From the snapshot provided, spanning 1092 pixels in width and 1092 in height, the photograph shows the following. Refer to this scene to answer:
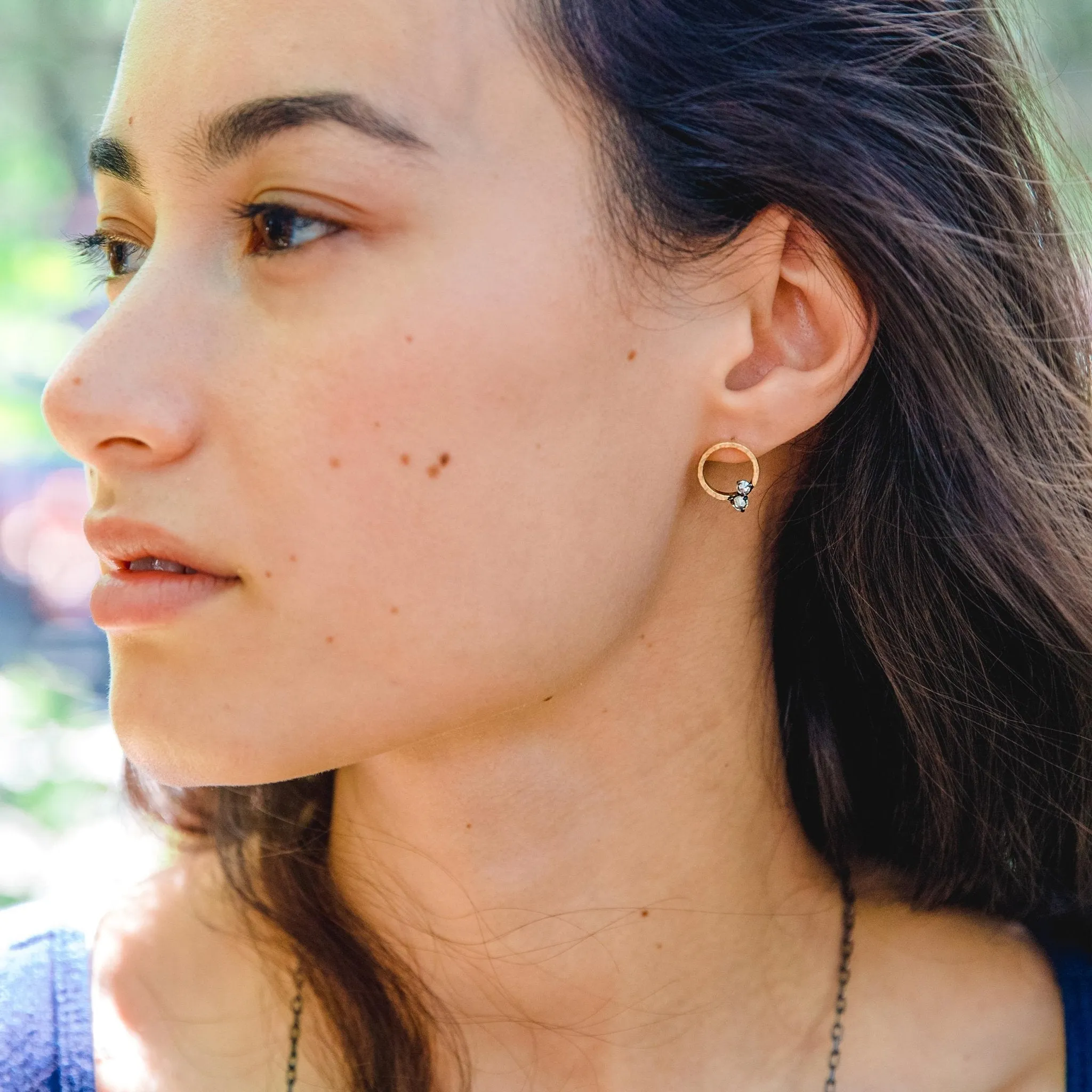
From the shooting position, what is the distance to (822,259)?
5.17 ft

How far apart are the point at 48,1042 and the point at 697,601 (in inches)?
38.6

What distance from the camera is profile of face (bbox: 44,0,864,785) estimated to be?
1.37 meters

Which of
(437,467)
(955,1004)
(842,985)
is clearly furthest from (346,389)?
(955,1004)

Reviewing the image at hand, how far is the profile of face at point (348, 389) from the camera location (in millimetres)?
1374

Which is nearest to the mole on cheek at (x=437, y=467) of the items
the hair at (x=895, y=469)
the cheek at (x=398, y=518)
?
the cheek at (x=398, y=518)

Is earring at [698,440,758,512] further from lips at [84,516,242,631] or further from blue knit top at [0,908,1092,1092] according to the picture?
blue knit top at [0,908,1092,1092]

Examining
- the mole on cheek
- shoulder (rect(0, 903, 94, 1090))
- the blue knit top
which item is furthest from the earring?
shoulder (rect(0, 903, 94, 1090))

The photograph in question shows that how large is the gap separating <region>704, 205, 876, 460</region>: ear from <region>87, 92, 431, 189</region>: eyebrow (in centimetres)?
43

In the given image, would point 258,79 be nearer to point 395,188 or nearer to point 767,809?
point 395,188

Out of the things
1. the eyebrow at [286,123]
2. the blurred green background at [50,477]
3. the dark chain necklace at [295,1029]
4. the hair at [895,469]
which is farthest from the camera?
the blurred green background at [50,477]

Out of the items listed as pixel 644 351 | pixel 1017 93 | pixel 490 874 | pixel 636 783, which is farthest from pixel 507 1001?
pixel 1017 93

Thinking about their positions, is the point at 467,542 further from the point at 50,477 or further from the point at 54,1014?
the point at 50,477

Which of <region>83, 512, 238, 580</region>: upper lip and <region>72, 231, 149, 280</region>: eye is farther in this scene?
<region>72, 231, 149, 280</region>: eye

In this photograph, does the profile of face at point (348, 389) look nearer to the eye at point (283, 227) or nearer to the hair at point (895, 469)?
A: the eye at point (283, 227)
